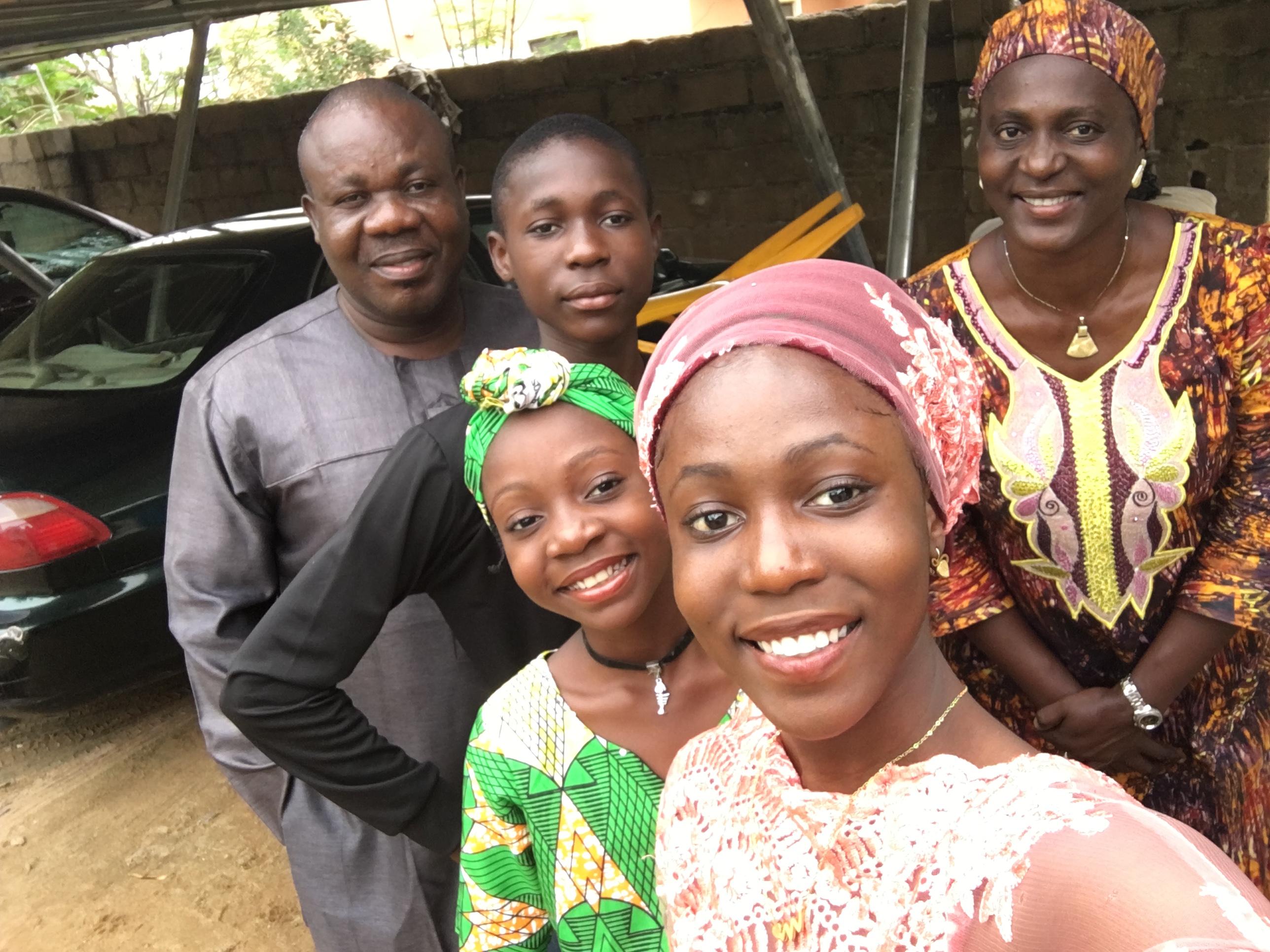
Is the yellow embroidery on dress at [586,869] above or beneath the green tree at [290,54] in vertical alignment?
beneath

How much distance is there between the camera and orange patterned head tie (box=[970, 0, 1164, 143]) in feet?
5.08

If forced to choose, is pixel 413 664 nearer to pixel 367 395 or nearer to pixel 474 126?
pixel 367 395

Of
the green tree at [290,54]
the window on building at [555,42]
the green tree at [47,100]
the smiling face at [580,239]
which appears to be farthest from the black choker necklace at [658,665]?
the window on building at [555,42]

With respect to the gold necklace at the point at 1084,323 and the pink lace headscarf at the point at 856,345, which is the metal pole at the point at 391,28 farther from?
the pink lace headscarf at the point at 856,345

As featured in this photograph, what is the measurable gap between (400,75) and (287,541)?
6.31 metres

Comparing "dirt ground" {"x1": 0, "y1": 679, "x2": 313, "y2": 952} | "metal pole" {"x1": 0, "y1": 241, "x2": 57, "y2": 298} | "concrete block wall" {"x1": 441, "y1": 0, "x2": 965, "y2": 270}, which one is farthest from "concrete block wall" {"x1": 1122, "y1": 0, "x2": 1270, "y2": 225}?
"metal pole" {"x1": 0, "y1": 241, "x2": 57, "y2": 298}

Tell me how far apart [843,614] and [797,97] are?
3671mm

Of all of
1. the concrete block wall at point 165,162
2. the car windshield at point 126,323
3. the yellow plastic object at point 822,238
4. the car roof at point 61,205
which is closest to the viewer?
the yellow plastic object at point 822,238

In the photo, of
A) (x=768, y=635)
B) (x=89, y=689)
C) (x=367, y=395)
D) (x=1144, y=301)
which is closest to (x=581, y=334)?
(x=367, y=395)

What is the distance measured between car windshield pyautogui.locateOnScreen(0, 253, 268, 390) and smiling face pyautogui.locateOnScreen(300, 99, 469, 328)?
2358mm

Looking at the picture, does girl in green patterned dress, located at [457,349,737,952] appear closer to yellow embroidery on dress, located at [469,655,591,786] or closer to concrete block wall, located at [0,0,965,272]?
yellow embroidery on dress, located at [469,655,591,786]

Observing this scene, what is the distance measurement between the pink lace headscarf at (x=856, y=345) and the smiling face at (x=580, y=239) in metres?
0.88

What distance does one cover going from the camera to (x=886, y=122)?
6180 millimetres

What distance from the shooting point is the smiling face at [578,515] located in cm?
141
